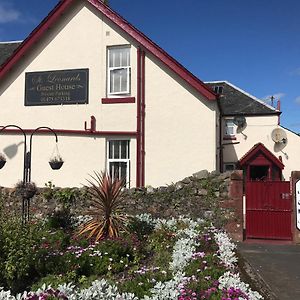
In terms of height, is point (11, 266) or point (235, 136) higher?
point (235, 136)

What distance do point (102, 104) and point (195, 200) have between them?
5.27m

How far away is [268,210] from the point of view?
1140 cm

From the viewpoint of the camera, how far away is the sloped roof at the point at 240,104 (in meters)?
24.4

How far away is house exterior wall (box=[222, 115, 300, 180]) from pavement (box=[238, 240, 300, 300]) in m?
12.8

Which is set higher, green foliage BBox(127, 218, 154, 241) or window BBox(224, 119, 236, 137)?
window BBox(224, 119, 236, 137)

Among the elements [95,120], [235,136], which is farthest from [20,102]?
[235,136]

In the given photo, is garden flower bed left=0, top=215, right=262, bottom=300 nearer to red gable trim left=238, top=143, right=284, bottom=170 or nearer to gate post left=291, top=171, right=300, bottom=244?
gate post left=291, top=171, right=300, bottom=244

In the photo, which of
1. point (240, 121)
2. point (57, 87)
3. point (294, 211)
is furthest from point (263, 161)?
point (57, 87)

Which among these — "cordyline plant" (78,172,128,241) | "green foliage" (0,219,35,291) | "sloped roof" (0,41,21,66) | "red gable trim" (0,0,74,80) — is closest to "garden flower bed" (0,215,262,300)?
"green foliage" (0,219,35,291)

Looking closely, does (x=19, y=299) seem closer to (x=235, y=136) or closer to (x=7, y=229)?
(x=7, y=229)

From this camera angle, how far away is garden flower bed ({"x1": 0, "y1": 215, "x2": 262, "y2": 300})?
4.67 m

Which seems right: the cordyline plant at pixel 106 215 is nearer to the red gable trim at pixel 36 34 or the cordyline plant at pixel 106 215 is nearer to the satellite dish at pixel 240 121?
the red gable trim at pixel 36 34

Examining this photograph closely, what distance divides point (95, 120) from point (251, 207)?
6.43 m

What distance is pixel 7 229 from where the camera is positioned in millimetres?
5840
